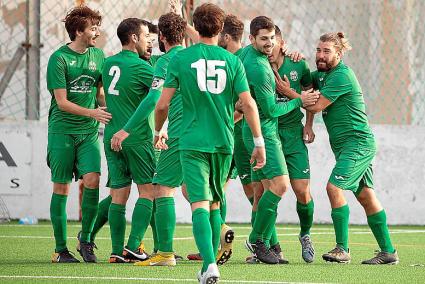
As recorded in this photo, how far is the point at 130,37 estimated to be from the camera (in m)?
10.3

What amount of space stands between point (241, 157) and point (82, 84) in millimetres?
1772

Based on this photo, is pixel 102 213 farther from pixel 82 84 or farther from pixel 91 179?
pixel 82 84

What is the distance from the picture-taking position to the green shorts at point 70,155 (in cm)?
1047

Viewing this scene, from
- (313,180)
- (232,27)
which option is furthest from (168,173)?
(313,180)

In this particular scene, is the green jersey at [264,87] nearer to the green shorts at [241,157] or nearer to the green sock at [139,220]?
the green shorts at [241,157]

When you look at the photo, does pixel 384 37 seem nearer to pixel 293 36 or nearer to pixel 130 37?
pixel 293 36

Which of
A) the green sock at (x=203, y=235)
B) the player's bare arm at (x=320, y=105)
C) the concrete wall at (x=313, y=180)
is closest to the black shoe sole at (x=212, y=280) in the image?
the green sock at (x=203, y=235)

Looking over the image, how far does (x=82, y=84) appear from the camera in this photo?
10547 millimetres

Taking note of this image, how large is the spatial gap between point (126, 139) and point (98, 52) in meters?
0.99

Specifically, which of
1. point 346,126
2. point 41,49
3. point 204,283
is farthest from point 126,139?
point 41,49

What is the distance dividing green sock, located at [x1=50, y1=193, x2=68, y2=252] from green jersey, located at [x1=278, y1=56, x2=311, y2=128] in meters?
2.08

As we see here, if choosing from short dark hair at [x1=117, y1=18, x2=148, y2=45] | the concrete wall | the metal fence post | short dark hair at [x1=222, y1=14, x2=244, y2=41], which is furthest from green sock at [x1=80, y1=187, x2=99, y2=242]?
the metal fence post

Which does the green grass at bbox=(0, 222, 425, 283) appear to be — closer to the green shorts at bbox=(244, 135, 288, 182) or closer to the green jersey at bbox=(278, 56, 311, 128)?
the green shorts at bbox=(244, 135, 288, 182)

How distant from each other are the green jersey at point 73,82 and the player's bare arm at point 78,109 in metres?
0.07
